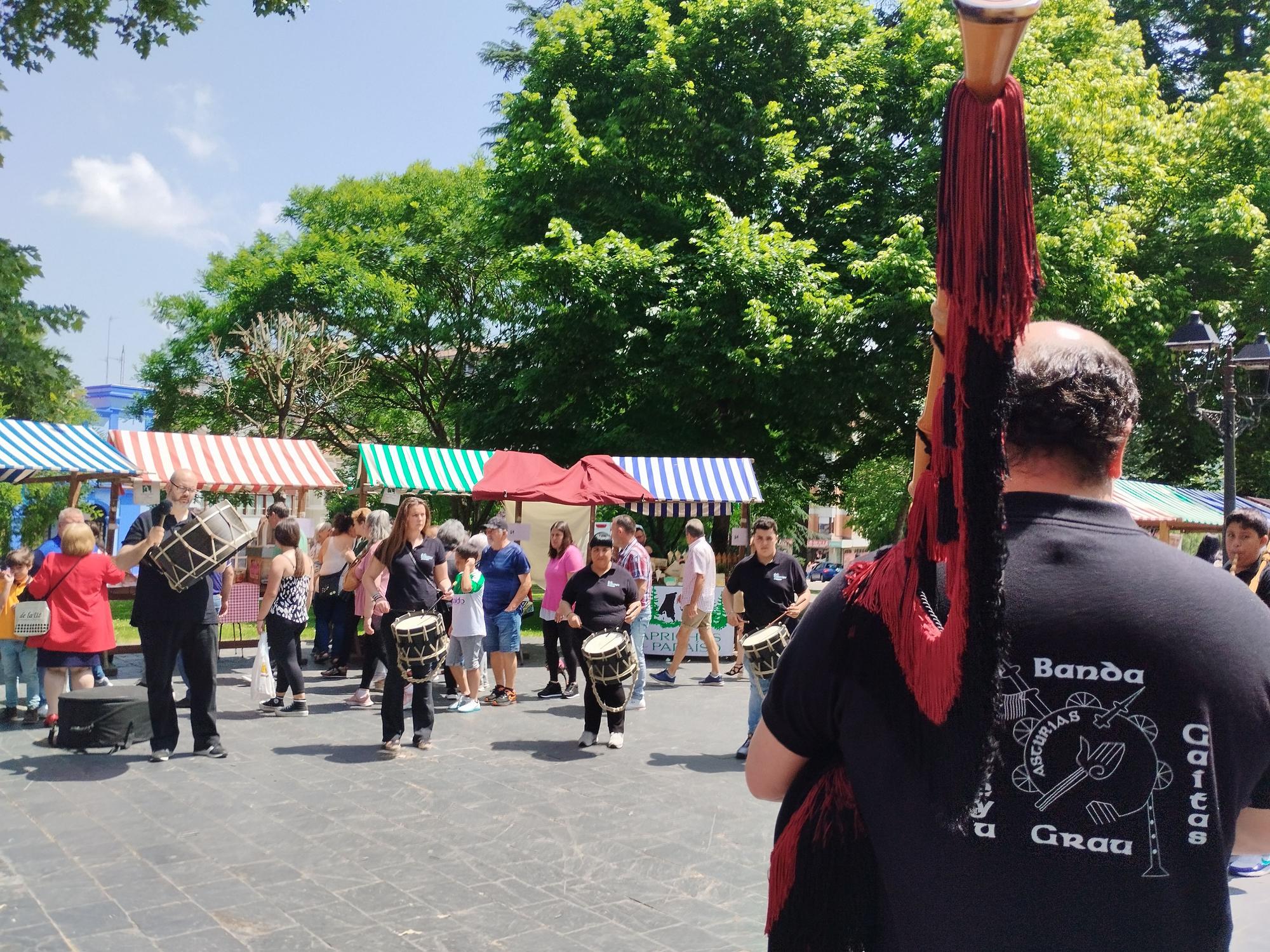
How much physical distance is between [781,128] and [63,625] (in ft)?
58.1

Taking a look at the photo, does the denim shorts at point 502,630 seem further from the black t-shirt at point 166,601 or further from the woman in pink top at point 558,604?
the black t-shirt at point 166,601

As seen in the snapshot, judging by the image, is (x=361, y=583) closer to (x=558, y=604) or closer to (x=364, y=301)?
(x=558, y=604)

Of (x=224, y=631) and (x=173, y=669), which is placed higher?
(x=173, y=669)

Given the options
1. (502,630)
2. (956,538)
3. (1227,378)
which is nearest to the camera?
(956,538)

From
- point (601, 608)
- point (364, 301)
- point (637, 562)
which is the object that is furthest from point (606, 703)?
point (364, 301)

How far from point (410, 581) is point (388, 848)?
9.66 ft

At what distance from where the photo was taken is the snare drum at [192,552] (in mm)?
7961

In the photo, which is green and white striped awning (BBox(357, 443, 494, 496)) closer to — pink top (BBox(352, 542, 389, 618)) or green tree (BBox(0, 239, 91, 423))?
pink top (BBox(352, 542, 389, 618))

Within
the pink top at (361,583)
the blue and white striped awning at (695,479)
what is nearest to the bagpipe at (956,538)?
the pink top at (361,583)

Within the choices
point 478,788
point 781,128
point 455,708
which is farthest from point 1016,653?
point 781,128

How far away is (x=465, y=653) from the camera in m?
10.9

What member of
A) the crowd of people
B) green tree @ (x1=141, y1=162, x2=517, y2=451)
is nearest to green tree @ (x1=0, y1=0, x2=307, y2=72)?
the crowd of people

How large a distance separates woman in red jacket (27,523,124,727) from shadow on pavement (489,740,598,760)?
342cm

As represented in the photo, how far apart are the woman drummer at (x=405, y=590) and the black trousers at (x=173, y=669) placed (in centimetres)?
133
